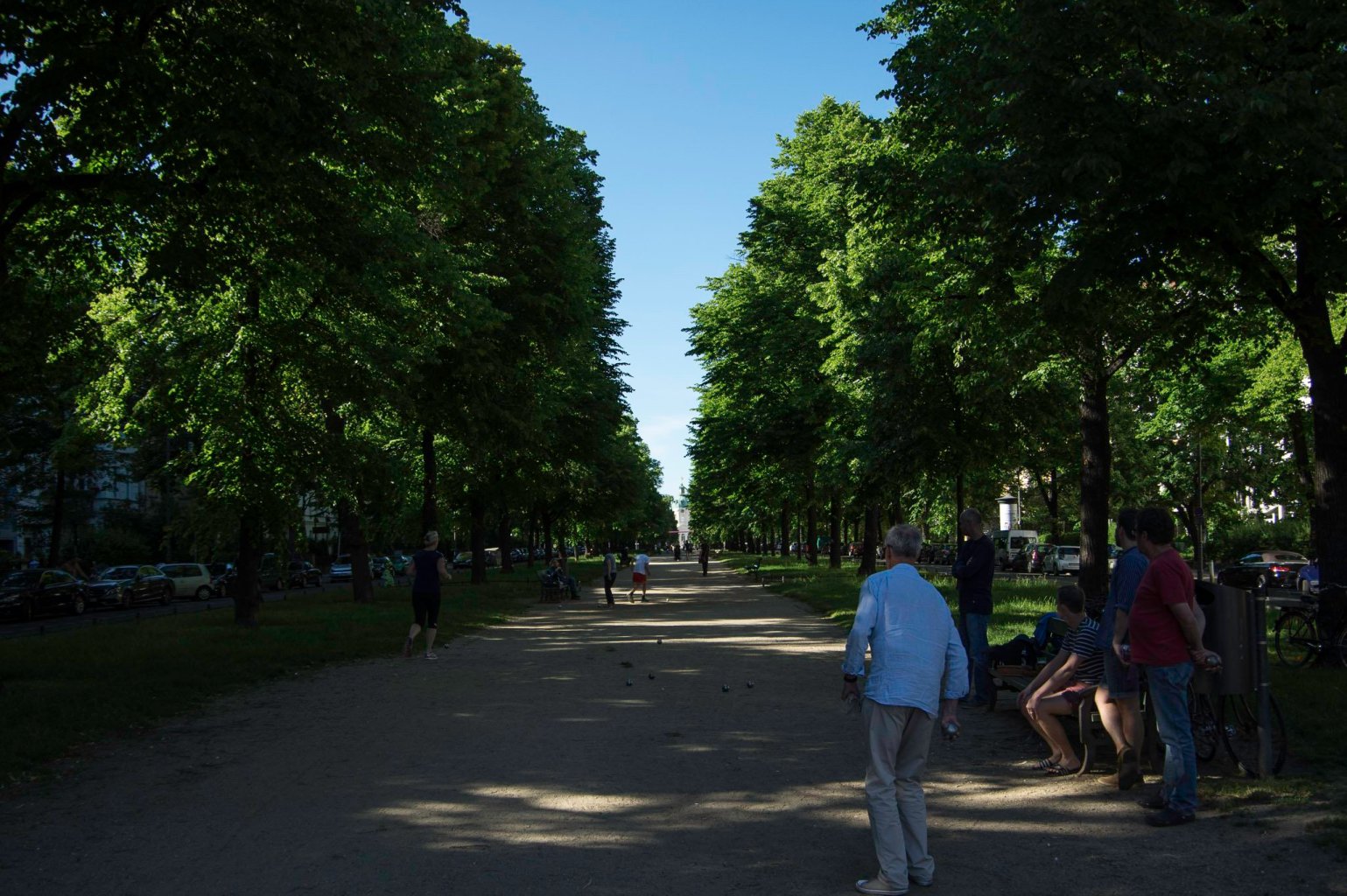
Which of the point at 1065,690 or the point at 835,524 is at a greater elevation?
the point at 835,524

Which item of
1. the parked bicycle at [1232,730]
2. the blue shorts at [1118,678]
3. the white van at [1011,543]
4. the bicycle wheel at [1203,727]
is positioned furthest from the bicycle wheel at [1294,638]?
the white van at [1011,543]

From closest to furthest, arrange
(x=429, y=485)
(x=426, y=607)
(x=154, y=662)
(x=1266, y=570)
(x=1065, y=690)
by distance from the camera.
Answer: (x=1065, y=690) < (x=154, y=662) < (x=426, y=607) < (x=429, y=485) < (x=1266, y=570)

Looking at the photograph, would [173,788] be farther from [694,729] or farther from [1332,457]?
[1332,457]

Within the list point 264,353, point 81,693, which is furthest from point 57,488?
point 81,693

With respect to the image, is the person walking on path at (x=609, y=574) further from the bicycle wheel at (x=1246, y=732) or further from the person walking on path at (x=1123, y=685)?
the person walking on path at (x=1123, y=685)

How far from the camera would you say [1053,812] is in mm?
7043

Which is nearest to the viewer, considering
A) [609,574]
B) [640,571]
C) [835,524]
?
[609,574]

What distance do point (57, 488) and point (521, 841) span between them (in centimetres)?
4810

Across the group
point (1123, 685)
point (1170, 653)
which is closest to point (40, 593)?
point (1123, 685)

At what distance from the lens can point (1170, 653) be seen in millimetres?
6719

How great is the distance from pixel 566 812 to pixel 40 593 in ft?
113

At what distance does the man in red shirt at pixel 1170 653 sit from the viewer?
6633 mm

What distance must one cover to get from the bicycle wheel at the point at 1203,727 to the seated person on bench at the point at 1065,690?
2.27 ft

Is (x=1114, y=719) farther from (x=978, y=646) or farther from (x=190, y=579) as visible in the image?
(x=190, y=579)
